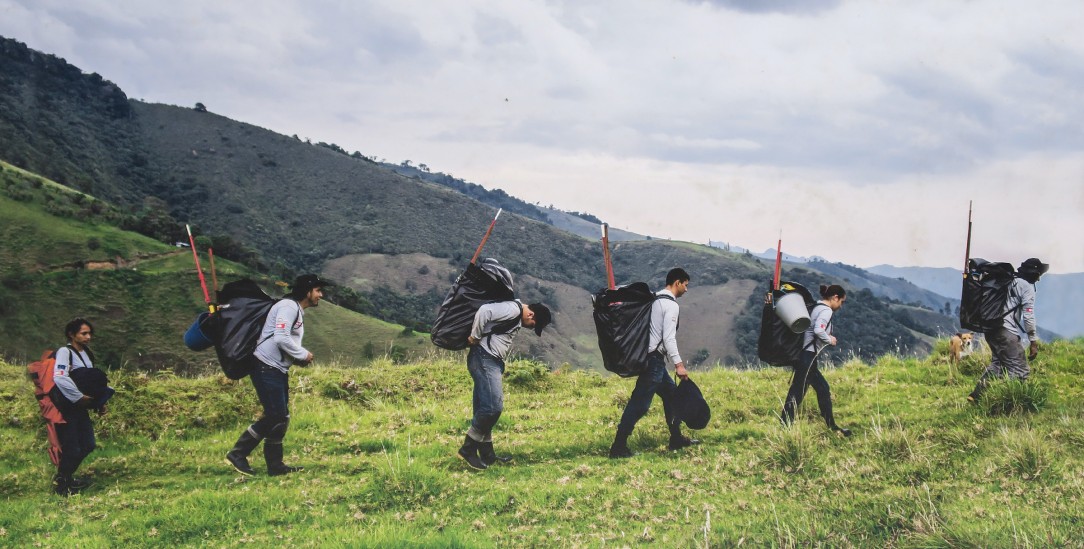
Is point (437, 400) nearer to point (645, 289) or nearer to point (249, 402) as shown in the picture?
point (249, 402)

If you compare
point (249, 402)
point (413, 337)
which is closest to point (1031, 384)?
A: point (249, 402)

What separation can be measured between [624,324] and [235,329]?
504 cm

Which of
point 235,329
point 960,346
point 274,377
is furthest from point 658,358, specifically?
point 960,346

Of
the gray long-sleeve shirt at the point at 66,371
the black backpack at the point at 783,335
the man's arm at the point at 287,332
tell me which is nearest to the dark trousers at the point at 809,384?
the black backpack at the point at 783,335

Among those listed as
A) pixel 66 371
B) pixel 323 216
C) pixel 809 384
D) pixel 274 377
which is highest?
pixel 323 216

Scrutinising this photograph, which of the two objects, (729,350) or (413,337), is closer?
(413,337)

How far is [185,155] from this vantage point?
618ft

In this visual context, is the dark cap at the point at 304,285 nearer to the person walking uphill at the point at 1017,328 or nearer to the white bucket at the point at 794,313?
the white bucket at the point at 794,313

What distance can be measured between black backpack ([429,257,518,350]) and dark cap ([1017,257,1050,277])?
8398 mm

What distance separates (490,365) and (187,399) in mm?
6069

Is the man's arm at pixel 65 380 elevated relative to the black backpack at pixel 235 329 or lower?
lower

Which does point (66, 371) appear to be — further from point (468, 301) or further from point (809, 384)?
point (809, 384)

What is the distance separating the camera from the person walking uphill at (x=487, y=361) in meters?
8.71

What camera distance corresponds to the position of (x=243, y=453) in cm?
852
